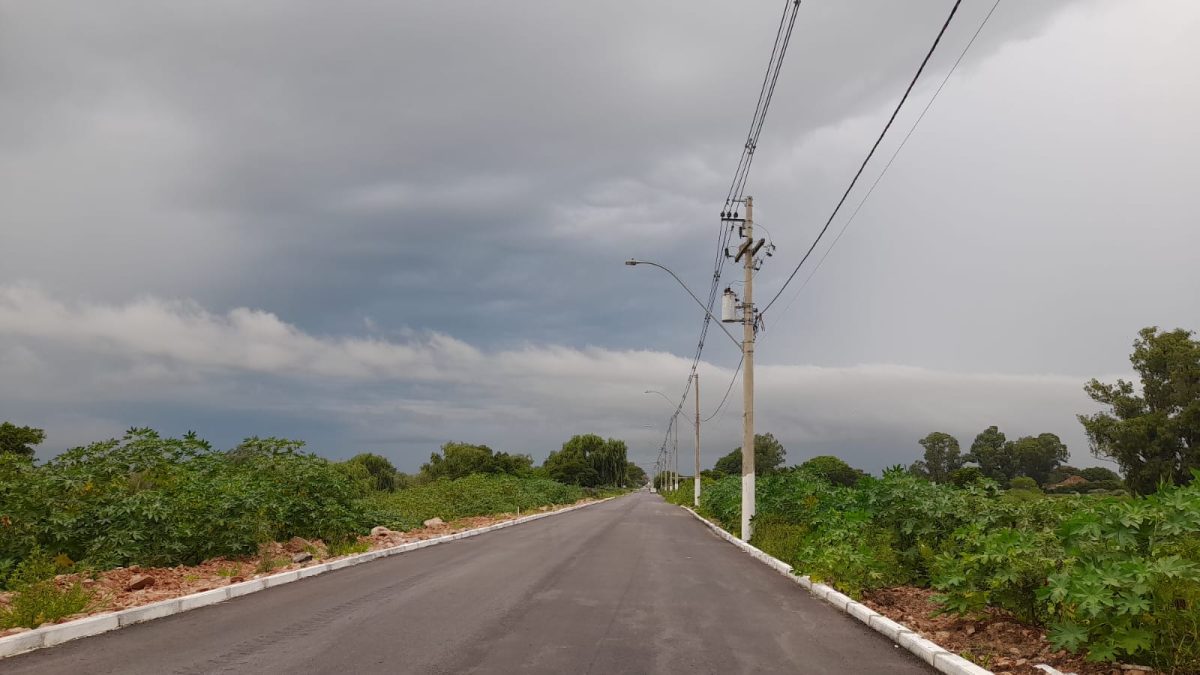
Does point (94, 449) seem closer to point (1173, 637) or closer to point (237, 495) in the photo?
point (237, 495)

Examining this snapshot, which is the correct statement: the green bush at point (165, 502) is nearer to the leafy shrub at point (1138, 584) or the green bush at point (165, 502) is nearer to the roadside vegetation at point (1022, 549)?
the roadside vegetation at point (1022, 549)

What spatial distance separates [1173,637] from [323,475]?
15.8 metres

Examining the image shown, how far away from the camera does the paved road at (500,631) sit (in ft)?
21.3

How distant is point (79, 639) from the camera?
7516 mm

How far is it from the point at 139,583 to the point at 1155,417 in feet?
226

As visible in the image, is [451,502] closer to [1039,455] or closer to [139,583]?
[139,583]

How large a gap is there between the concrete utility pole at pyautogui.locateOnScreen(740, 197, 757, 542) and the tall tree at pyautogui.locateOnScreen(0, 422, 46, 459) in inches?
1590

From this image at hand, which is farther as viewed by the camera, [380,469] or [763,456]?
[763,456]

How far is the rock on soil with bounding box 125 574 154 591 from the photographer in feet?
33.9

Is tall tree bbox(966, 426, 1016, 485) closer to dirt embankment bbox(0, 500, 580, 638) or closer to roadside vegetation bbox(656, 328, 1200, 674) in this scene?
roadside vegetation bbox(656, 328, 1200, 674)

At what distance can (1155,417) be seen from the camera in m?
57.9

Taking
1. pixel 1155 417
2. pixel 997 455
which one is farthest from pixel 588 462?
pixel 1155 417

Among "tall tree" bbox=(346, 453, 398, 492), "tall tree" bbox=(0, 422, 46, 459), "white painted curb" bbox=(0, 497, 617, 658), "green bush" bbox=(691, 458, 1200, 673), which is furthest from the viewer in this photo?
"tall tree" bbox=(346, 453, 398, 492)

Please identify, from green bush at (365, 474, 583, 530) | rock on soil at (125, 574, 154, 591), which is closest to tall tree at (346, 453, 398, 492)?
green bush at (365, 474, 583, 530)
